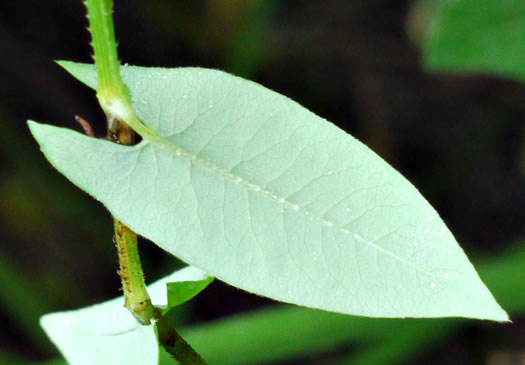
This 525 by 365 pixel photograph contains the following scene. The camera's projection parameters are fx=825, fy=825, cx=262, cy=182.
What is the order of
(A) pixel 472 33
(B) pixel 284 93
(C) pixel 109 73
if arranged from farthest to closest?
(B) pixel 284 93
(A) pixel 472 33
(C) pixel 109 73

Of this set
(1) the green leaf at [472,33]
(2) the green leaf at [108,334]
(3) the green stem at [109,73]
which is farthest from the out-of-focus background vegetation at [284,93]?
(3) the green stem at [109,73]

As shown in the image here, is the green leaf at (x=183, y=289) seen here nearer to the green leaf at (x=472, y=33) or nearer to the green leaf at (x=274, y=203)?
the green leaf at (x=274, y=203)

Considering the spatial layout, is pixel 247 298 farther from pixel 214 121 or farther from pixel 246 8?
pixel 214 121

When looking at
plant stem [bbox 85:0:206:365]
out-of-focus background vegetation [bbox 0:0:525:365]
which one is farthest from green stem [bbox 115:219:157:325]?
out-of-focus background vegetation [bbox 0:0:525:365]

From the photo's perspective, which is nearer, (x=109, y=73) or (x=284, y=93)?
(x=109, y=73)

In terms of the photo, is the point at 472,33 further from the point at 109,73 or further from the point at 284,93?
the point at 109,73

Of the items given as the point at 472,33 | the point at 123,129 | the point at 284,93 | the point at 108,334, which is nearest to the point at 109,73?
the point at 123,129
